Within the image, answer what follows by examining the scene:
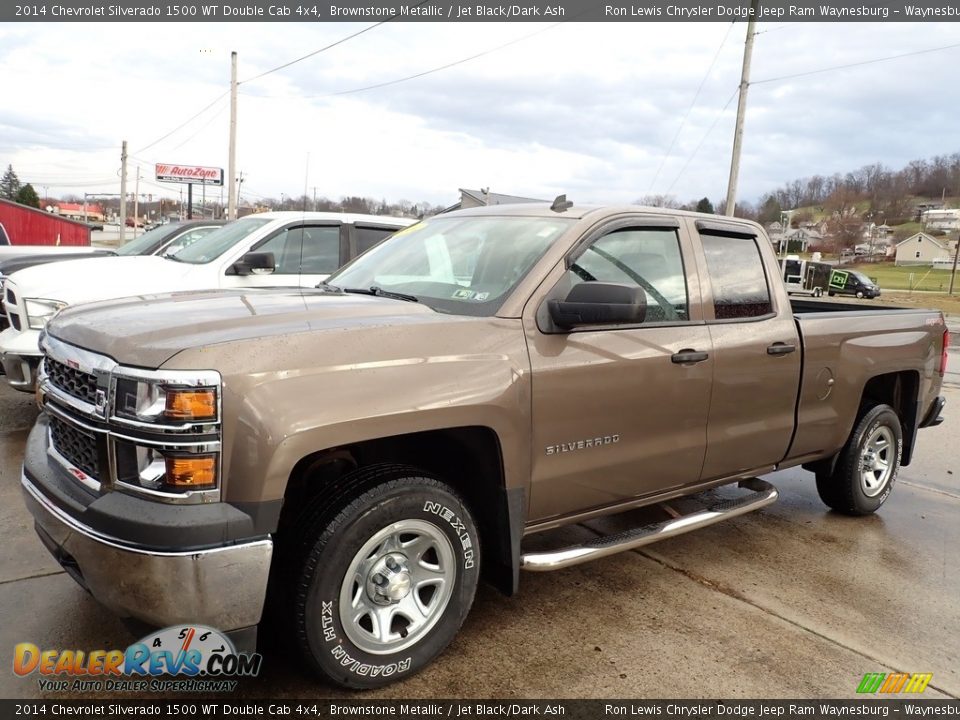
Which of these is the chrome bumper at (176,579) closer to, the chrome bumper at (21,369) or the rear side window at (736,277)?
the rear side window at (736,277)

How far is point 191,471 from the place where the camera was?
88.6 inches

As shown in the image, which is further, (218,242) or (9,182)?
(9,182)

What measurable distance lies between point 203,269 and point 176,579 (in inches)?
201

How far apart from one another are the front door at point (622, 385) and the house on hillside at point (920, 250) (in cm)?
11190

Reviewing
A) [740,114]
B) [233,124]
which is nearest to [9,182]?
[233,124]

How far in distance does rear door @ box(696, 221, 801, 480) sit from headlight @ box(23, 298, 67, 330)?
16.2ft

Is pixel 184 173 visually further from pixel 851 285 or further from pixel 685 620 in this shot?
pixel 685 620

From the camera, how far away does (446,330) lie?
2832 mm

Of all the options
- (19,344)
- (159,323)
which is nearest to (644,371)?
(159,323)

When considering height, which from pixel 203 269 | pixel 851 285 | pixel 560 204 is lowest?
pixel 203 269

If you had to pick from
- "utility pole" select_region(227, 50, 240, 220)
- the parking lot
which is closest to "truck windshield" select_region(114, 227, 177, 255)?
the parking lot

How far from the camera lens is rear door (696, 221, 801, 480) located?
3.75m

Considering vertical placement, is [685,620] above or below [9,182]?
below

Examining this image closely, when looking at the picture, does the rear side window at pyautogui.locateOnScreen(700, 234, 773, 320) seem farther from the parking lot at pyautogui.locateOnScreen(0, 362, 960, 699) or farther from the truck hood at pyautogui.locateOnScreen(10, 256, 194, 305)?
the truck hood at pyautogui.locateOnScreen(10, 256, 194, 305)
